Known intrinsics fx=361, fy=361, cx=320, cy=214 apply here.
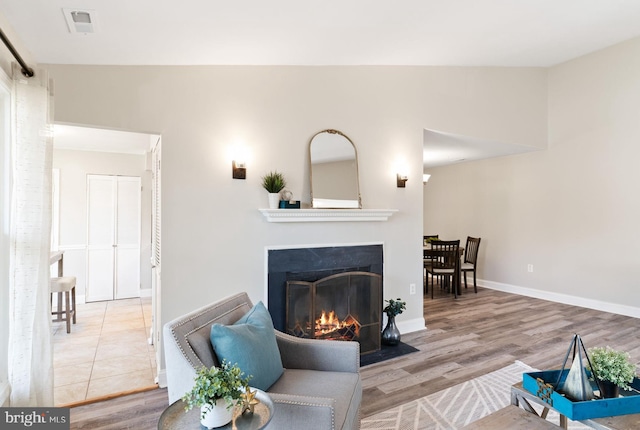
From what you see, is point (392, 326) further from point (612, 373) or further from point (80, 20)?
point (80, 20)

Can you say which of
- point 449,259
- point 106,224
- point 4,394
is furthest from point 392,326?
point 106,224

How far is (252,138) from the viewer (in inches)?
128

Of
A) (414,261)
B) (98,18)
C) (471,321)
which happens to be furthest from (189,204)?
(471,321)

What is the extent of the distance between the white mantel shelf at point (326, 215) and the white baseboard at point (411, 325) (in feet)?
3.97

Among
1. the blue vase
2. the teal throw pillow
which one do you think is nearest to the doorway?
the blue vase

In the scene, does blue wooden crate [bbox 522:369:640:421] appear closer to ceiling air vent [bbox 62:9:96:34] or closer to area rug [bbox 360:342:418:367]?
area rug [bbox 360:342:418:367]

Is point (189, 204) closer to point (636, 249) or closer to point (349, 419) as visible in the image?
point (349, 419)

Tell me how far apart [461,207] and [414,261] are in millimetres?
3466

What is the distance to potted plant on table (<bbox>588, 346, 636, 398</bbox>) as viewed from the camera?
5.32 feet

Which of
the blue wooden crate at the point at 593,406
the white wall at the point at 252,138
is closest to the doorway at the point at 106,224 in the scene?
the white wall at the point at 252,138

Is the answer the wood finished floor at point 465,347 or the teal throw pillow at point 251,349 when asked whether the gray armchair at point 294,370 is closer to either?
the teal throw pillow at point 251,349

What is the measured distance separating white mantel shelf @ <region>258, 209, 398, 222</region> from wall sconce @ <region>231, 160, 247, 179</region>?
0.35m

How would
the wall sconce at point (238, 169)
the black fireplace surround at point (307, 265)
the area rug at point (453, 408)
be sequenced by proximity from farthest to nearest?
1. the black fireplace surround at point (307, 265)
2. the wall sconce at point (238, 169)
3. the area rug at point (453, 408)

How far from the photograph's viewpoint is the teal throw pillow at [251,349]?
1638 mm
